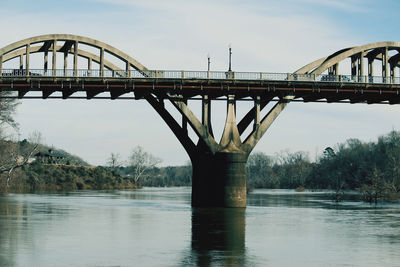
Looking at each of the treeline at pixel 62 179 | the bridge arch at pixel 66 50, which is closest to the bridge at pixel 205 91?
the bridge arch at pixel 66 50

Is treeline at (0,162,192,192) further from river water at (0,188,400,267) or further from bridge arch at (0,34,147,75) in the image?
river water at (0,188,400,267)

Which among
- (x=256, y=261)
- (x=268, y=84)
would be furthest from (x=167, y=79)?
(x=256, y=261)

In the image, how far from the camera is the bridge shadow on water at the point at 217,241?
22.3 m

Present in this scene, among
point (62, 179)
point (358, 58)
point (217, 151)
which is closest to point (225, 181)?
point (217, 151)

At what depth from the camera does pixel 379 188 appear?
71312 millimetres

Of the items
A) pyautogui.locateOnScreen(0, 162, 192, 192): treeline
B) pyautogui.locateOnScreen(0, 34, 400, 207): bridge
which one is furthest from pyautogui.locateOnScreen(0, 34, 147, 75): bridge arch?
pyautogui.locateOnScreen(0, 162, 192, 192): treeline

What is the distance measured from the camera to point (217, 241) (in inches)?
1107

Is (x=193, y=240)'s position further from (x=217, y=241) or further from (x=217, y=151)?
(x=217, y=151)

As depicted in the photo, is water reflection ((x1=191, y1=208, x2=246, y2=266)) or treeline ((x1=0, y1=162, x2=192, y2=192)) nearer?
water reflection ((x1=191, y1=208, x2=246, y2=266))

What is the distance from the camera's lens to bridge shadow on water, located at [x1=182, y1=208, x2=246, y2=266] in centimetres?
2233

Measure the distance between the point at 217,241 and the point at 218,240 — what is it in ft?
1.40

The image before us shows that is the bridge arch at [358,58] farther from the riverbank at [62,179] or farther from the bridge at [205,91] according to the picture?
the riverbank at [62,179]

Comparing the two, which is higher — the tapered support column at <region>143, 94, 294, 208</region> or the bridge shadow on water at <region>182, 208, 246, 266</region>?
the tapered support column at <region>143, 94, 294, 208</region>

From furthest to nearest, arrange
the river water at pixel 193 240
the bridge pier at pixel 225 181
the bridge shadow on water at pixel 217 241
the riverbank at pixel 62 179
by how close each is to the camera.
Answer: the riverbank at pixel 62 179
the bridge pier at pixel 225 181
the river water at pixel 193 240
the bridge shadow on water at pixel 217 241
